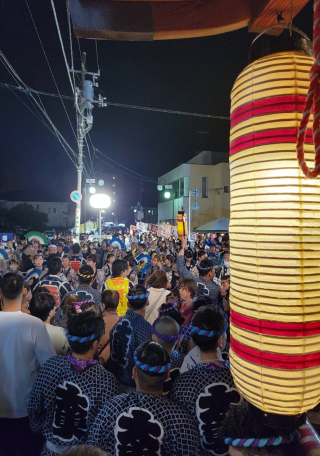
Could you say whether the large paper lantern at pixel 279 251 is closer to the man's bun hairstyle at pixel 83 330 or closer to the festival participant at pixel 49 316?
the man's bun hairstyle at pixel 83 330

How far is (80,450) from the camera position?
4.23 feet

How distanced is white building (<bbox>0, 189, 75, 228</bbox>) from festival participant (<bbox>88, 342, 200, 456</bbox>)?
230ft

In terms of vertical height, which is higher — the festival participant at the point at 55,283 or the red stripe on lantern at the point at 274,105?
the red stripe on lantern at the point at 274,105

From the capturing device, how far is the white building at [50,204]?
2625 inches

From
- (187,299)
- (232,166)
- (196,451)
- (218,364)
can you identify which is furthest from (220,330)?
(187,299)

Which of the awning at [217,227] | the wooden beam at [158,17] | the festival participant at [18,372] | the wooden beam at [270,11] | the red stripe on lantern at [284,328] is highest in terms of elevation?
the wooden beam at [158,17]

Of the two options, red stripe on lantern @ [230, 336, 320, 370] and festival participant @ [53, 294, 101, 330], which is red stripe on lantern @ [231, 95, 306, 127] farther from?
festival participant @ [53, 294, 101, 330]

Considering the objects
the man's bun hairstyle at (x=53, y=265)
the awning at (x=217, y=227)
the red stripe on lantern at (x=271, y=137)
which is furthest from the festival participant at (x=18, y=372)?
the awning at (x=217, y=227)

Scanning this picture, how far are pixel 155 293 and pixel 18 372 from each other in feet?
9.11

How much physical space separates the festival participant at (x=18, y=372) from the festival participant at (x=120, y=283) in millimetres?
2608

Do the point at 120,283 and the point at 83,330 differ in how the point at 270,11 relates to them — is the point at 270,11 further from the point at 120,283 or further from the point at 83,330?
the point at 120,283

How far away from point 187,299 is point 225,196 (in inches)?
1145

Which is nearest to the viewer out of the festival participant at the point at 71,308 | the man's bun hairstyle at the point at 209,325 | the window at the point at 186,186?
the man's bun hairstyle at the point at 209,325

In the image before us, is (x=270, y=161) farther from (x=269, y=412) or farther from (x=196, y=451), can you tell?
(x=196, y=451)
